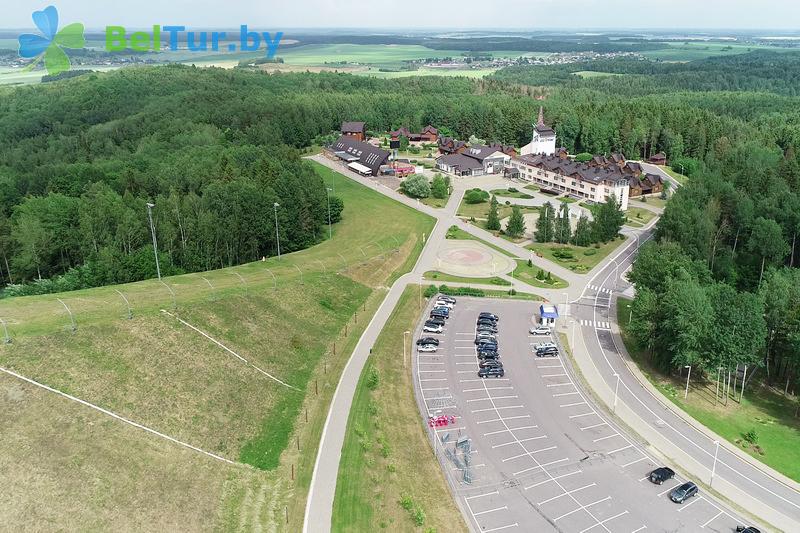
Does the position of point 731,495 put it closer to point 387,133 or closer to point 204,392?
point 204,392

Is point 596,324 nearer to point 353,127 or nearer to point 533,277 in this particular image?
point 533,277

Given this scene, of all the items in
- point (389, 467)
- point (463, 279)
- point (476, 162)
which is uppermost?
point (476, 162)

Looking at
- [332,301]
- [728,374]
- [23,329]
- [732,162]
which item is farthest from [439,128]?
[23,329]

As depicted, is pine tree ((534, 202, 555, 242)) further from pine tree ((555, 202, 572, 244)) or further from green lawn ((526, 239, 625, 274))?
green lawn ((526, 239, 625, 274))

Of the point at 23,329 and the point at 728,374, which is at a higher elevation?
the point at 23,329

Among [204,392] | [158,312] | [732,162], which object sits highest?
[732,162]

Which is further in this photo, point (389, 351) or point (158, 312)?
point (389, 351)

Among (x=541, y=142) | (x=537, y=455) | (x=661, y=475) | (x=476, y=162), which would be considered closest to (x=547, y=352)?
(x=537, y=455)
